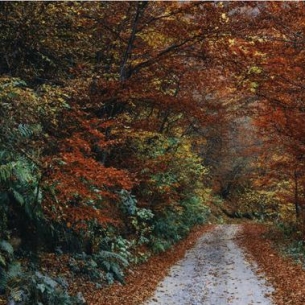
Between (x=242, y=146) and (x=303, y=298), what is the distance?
2990 cm

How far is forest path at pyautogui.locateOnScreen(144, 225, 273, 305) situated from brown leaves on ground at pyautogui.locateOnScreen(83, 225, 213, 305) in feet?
0.83


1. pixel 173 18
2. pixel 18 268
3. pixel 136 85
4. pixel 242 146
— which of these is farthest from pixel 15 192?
pixel 242 146

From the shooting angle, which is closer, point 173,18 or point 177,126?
point 173,18

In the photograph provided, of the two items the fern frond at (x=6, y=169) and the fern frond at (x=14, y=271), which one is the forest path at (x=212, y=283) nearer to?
the fern frond at (x=14, y=271)

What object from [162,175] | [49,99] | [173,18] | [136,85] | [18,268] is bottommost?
[18,268]

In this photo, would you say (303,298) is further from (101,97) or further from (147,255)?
(101,97)

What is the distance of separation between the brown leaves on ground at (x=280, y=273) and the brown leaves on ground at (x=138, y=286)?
315cm

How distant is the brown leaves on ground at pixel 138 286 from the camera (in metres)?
9.05

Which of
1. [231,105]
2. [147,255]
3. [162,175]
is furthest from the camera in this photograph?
[231,105]

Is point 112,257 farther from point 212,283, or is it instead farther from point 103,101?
point 103,101

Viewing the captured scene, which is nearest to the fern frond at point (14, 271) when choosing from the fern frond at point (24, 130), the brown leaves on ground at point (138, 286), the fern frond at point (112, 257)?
the brown leaves on ground at point (138, 286)

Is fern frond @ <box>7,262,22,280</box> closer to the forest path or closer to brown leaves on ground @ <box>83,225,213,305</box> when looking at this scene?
brown leaves on ground @ <box>83,225,213,305</box>

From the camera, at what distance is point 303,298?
9586 mm

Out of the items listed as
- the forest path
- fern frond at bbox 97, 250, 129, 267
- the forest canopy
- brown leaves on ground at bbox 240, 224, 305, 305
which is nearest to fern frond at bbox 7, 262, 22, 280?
the forest canopy
